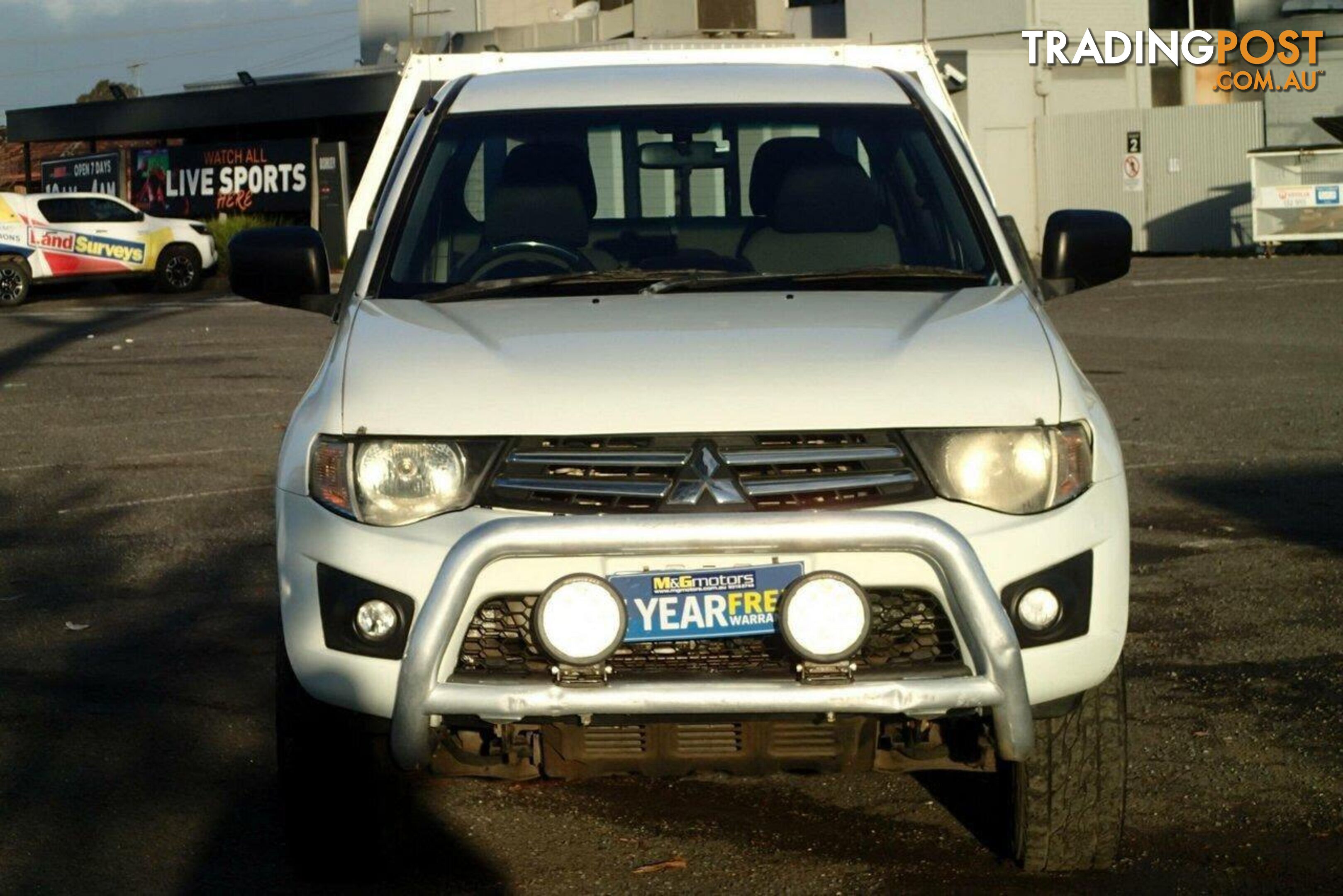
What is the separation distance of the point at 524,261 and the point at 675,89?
790mm

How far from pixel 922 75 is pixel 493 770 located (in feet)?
11.0

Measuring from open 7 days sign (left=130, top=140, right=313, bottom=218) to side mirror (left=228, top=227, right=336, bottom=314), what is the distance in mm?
34198

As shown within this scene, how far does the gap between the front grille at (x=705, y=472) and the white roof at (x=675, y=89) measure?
187cm

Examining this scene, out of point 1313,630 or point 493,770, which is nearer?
point 493,770

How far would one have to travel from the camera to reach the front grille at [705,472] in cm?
372

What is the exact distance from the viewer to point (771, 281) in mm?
4734

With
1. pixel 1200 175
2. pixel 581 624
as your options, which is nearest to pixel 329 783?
pixel 581 624

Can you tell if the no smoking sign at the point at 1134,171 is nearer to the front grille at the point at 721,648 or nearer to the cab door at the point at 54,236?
the cab door at the point at 54,236

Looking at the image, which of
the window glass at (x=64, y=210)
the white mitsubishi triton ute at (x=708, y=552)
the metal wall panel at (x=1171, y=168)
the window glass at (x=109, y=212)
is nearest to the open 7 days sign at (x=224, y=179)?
the window glass at (x=109, y=212)

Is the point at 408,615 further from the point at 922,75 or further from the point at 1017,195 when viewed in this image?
the point at 1017,195

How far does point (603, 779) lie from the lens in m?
5.11

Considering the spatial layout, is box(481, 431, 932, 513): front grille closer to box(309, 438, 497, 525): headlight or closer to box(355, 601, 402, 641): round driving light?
box(309, 438, 497, 525): headlight

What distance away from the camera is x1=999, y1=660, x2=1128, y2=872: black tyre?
4039 millimetres

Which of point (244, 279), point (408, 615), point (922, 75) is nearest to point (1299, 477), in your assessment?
point (922, 75)
